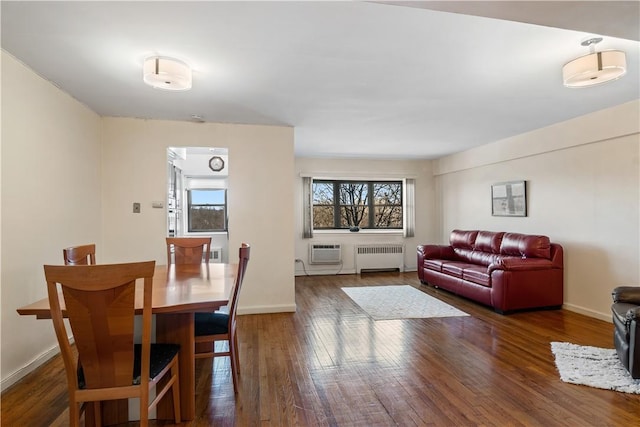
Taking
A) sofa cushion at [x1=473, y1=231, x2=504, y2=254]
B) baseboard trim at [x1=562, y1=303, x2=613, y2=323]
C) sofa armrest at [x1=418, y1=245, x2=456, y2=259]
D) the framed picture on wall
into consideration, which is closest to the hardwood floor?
baseboard trim at [x1=562, y1=303, x2=613, y2=323]

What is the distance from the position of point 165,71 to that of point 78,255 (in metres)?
1.51

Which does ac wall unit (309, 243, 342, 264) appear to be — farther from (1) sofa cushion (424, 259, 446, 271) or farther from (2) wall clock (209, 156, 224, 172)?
(2) wall clock (209, 156, 224, 172)

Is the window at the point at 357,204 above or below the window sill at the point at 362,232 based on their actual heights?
above

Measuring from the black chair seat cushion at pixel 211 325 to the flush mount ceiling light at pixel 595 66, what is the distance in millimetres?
3119

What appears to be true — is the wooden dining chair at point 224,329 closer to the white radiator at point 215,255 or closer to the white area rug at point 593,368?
the white area rug at point 593,368

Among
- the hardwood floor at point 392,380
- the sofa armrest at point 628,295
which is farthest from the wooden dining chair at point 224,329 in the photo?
the sofa armrest at point 628,295

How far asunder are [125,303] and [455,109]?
11.9ft

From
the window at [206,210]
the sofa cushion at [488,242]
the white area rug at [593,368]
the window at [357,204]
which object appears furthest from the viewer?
the window at [357,204]

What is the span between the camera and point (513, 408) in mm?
2062

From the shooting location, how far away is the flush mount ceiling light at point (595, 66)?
2.27m

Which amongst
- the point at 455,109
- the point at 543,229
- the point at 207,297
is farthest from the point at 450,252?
the point at 207,297

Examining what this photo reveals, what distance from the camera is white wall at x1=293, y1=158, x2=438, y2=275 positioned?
6789 millimetres

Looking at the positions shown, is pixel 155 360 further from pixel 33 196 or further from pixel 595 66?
pixel 595 66

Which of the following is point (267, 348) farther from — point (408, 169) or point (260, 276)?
point (408, 169)
